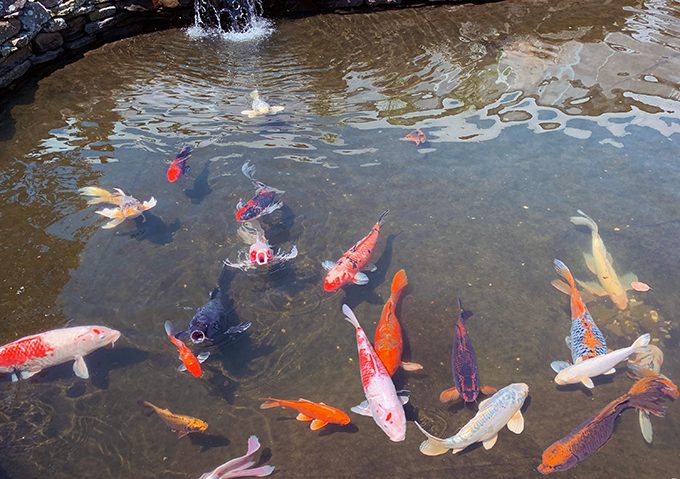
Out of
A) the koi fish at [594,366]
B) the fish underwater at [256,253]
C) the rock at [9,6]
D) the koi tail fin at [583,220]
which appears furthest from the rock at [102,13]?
the koi fish at [594,366]

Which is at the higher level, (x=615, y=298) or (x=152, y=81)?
(x=152, y=81)

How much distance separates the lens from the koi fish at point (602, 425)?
3309 millimetres

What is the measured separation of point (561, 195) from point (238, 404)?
14.4ft

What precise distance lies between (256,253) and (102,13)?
8.16 metres

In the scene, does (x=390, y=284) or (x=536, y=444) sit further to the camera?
(x=390, y=284)

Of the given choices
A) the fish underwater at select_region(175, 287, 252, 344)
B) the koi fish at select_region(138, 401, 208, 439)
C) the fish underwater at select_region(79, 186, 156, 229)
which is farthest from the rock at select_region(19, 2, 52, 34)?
the koi fish at select_region(138, 401, 208, 439)

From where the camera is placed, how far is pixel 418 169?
6145 mm

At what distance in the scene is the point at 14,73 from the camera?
844cm

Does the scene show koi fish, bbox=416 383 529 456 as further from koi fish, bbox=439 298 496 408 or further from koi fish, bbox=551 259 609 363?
koi fish, bbox=551 259 609 363

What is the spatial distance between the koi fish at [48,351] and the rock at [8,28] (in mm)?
6835

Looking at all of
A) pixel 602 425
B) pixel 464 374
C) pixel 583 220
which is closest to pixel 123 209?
pixel 464 374

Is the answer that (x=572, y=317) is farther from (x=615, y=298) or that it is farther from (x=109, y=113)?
(x=109, y=113)

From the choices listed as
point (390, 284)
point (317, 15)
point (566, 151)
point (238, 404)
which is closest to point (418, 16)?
point (317, 15)

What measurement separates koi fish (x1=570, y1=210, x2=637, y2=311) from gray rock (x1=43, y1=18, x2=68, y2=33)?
9.94 metres
